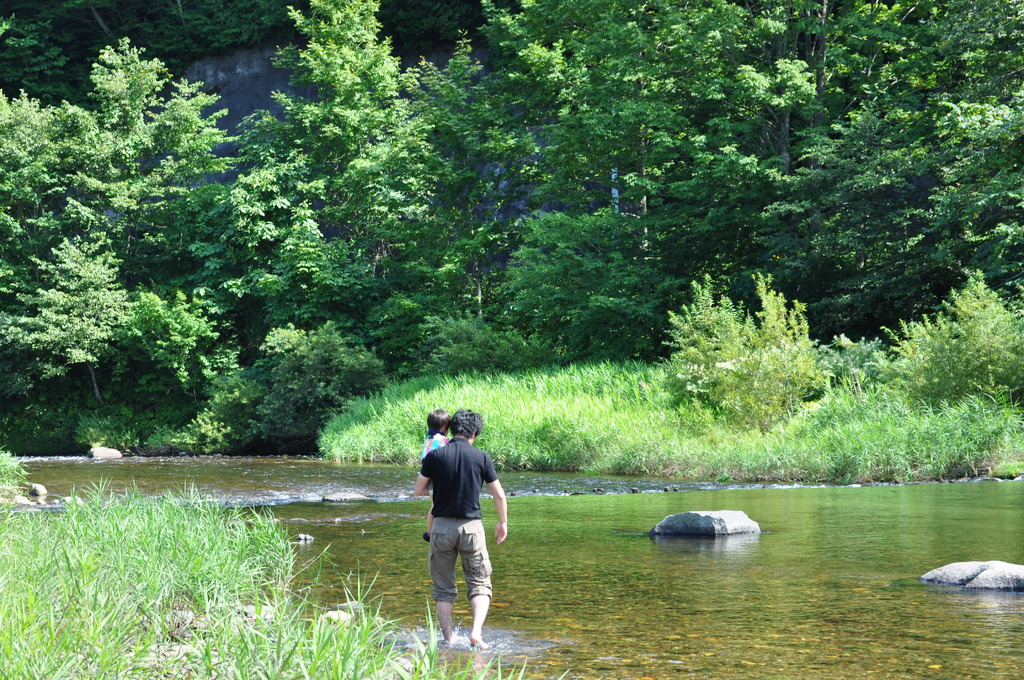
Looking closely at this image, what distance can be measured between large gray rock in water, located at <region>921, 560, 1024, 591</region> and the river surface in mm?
162

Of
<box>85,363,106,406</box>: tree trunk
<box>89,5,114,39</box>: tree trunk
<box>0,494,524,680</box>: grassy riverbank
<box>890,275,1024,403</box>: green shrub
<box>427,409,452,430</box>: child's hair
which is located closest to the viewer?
<box>0,494,524,680</box>: grassy riverbank

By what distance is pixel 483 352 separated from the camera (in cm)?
2762

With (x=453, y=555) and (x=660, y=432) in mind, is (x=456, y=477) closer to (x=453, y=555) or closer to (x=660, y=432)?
(x=453, y=555)

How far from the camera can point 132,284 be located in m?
35.5

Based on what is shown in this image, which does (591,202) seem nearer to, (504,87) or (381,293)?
(504,87)

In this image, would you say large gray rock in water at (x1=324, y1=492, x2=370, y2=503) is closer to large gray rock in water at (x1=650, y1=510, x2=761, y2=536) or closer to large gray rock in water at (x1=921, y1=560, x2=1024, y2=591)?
large gray rock in water at (x1=650, y1=510, x2=761, y2=536)

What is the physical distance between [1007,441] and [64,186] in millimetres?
29785

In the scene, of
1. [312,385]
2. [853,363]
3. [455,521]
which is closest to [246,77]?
[312,385]

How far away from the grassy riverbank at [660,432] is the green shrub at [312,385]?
4.28 ft

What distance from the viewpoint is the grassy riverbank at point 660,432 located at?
607 inches

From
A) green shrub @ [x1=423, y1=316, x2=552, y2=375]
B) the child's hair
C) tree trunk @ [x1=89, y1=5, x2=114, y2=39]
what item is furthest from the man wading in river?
tree trunk @ [x1=89, y1=5, x2=114, y2=39]

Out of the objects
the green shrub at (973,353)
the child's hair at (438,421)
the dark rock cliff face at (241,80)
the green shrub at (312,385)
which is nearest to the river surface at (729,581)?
the child's hair at (438,421)

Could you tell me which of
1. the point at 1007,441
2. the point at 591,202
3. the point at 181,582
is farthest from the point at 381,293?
the point at 181,582

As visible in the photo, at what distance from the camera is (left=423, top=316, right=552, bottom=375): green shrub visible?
27.5 m
